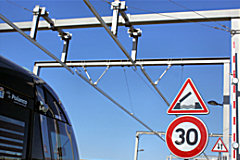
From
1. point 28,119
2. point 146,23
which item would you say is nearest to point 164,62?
point 146,23

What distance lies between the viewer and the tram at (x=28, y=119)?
5.21m

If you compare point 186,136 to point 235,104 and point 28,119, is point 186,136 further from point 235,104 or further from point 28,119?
point 235,104

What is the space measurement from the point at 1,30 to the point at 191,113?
8789mm

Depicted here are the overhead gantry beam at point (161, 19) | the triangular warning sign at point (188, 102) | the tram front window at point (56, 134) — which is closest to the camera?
the triangular warning sign at point (188, 102)

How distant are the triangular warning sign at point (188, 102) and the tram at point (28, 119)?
208 centimetres

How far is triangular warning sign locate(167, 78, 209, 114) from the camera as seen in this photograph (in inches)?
210

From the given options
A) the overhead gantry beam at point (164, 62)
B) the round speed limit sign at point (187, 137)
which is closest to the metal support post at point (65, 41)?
the overhead gantry beam at point (164, 62)

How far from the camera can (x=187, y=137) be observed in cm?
482

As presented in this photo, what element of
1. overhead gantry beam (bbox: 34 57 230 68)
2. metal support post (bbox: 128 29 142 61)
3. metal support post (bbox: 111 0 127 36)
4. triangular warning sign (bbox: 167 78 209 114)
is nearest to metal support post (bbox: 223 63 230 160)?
overhead gantry beam (bbox: 34 57 230 68)

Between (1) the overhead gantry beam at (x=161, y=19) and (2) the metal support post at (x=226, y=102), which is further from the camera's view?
(2) the metal support post at (x=226, y=102)

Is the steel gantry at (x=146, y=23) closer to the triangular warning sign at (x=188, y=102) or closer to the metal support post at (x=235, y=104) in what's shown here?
the metal support post at (x=235, y=104)

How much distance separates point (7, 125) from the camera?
519 centimetres

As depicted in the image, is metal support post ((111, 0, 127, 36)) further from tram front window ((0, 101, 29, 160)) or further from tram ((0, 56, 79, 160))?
tram front window ((0, 101, 29, 160))

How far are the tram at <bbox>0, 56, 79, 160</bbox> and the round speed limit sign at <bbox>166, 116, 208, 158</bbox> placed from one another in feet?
7.04
